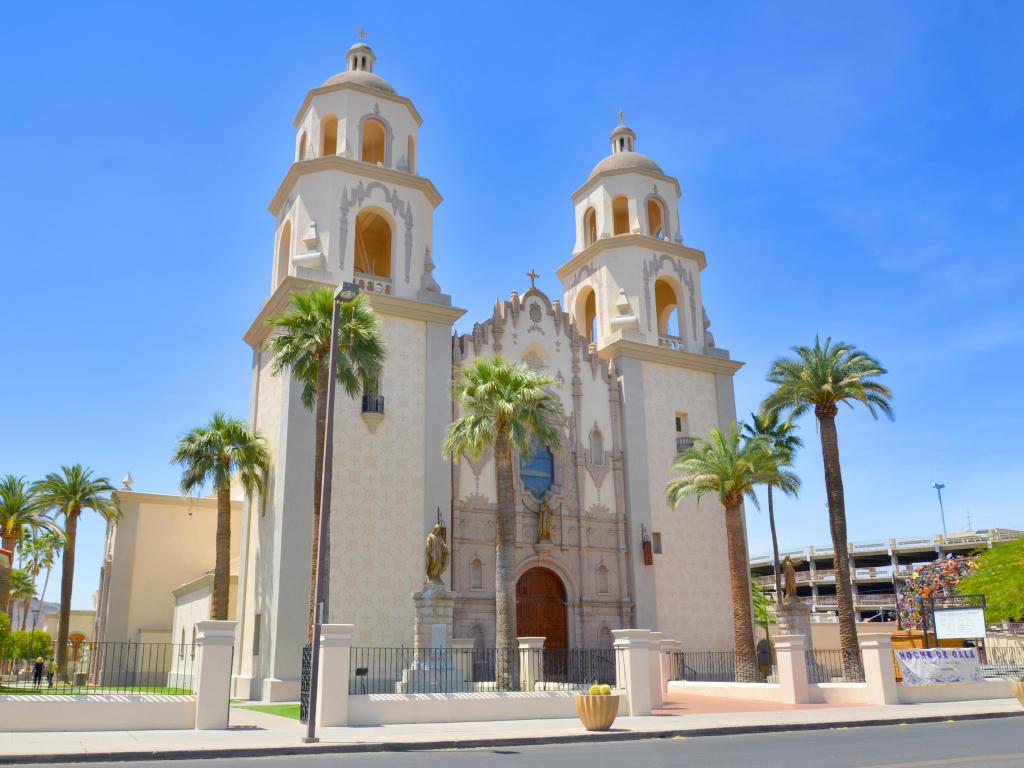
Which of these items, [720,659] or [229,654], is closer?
[229,654]

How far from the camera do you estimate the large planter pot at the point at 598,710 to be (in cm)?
1802

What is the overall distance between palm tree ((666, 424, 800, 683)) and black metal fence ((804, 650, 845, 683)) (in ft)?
6.59

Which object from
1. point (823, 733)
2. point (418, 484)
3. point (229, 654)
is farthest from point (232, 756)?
point (418, 484)

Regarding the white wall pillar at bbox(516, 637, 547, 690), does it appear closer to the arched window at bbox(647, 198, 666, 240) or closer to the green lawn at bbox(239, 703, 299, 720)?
the green lawn at bbox(239, 703, 299, 720)

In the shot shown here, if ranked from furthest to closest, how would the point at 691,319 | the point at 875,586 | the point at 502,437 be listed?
1. the point at 875,586
2. the point at 691,319
3. the point at 502,437

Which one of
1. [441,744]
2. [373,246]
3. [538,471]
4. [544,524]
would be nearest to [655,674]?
[544,524]

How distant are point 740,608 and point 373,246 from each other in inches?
888

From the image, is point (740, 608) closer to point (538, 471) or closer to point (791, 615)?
point (791, 615)

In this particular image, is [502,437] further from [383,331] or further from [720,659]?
[720,659]

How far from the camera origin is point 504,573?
25422mm

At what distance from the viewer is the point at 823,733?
1775 cm

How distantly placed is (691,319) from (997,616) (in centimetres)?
2385

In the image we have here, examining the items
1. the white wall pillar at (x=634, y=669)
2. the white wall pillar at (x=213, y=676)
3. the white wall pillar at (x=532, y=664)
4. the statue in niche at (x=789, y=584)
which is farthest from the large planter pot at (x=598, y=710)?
the statue in niche at (x=789, y=584)

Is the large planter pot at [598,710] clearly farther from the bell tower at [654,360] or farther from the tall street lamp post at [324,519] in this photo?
the bell tower at [654,360]
